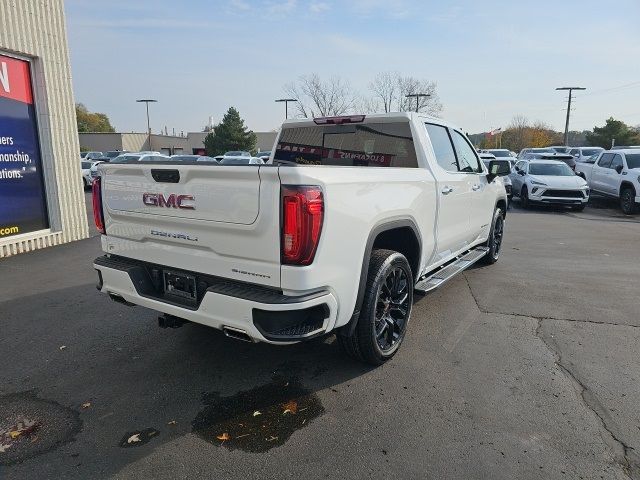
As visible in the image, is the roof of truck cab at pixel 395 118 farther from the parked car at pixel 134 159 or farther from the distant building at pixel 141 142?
the distant building at pixel 141 142

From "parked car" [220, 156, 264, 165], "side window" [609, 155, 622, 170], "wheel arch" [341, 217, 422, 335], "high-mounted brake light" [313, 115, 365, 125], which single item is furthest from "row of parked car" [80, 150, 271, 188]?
"side window" [609, 155, 622, 170]

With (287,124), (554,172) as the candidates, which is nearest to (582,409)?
(287,124)

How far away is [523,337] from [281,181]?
2.95 m

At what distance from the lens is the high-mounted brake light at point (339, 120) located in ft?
15.6

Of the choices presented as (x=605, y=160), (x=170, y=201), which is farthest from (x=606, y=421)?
(x=605, y=160)

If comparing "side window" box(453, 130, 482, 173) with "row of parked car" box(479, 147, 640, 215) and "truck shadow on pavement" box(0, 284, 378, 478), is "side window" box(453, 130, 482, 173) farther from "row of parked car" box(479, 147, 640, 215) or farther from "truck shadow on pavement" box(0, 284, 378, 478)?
"row of parked car" box(479, 147, 640, 215)

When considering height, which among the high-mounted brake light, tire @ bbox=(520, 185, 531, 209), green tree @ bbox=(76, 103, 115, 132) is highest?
green tree @ bbox=(76, 103, 115, 132)

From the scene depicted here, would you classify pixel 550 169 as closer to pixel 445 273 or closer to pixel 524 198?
pixel 524 198

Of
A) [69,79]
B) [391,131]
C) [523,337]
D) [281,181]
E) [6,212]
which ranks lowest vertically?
[523,337]

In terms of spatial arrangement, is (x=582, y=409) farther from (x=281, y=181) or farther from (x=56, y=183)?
(x=56, y=183)

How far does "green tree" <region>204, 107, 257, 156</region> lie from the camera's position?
60.9 metres

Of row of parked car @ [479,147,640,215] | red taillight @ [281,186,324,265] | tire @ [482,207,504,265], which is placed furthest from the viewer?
row of parked car @ [479,147,640,215]

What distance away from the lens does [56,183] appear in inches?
328

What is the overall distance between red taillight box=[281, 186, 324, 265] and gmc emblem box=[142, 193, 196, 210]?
722 millimetres
